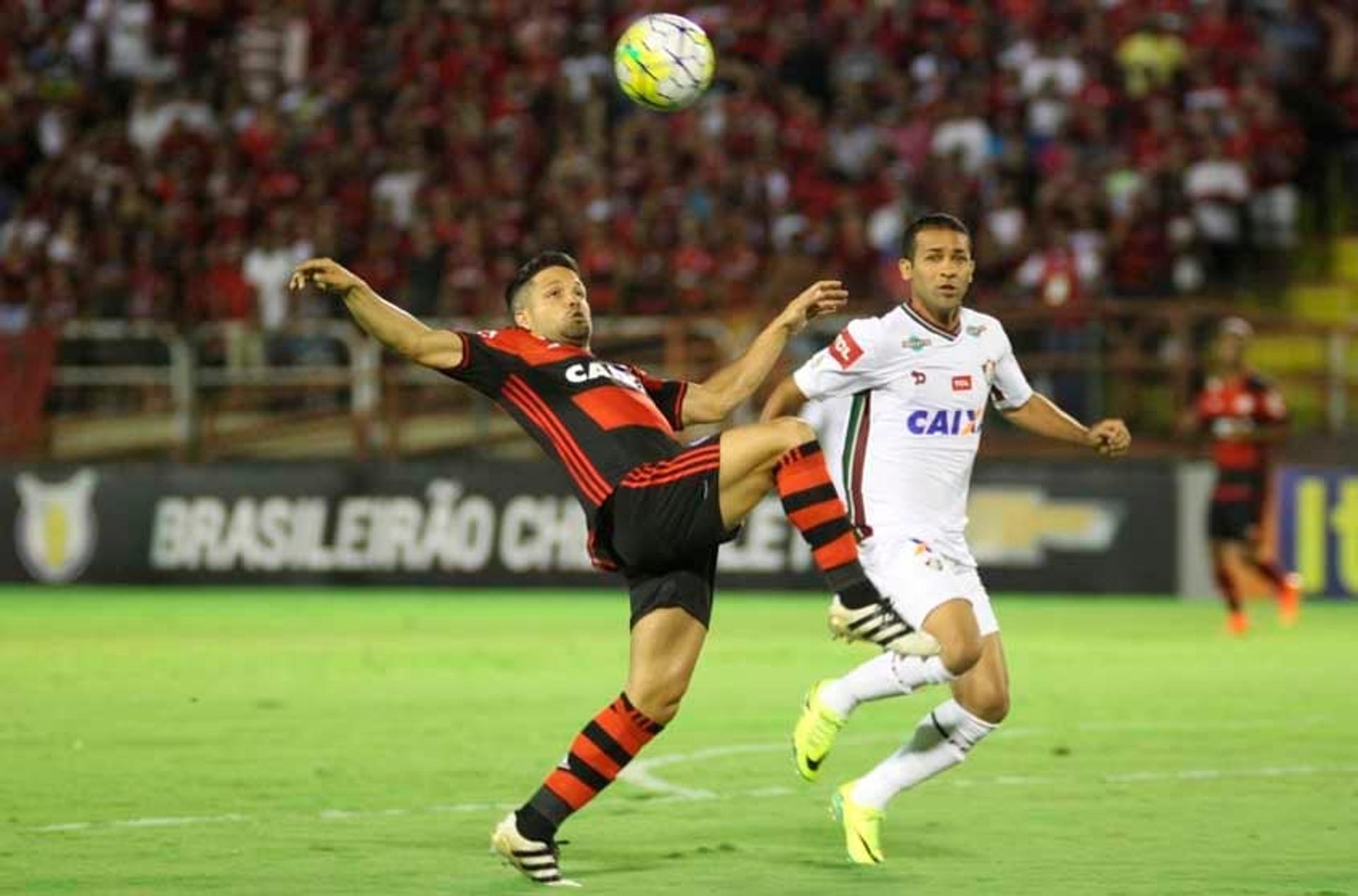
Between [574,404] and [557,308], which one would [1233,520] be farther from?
[574,404]

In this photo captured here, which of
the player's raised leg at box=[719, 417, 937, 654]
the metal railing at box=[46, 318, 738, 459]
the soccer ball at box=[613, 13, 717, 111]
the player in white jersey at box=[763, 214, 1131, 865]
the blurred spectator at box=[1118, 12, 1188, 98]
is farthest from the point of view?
the blurred spectator at box=[1118, 12, 1188, 98]

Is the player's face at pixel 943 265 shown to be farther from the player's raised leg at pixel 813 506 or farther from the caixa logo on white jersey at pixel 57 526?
the caixa logo on white jersey at pixel 57 526

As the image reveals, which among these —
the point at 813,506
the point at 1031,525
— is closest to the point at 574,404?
the point at 813,506

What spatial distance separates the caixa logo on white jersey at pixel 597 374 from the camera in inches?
333

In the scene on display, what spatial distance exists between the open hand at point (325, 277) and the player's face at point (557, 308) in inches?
27.9

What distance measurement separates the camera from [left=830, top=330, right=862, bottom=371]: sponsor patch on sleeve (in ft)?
30.0

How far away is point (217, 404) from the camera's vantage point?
79.7 ft

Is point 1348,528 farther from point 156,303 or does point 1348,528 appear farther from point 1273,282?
point 156,303

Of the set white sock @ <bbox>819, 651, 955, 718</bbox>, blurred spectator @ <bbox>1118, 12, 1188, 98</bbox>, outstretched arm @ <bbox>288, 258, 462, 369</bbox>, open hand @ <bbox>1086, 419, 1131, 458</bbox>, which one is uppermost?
blurred spectator @ <bbox>1118, 12, 1188, 98</bbox>

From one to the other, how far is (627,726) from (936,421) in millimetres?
1768

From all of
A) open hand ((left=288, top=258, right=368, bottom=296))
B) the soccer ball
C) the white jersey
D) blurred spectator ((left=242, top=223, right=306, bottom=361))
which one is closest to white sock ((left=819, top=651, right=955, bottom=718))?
the white jersey

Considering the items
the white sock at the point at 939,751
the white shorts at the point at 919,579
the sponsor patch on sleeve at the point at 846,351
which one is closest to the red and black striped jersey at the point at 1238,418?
the sponsor patch on sleeve at the point at 846,351

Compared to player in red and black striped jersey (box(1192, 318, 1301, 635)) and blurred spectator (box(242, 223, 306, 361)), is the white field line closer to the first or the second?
player in red and black striped jersey (box(1192, 318, 1301, 635))

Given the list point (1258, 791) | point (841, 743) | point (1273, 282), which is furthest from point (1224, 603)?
point (1258, 791)
